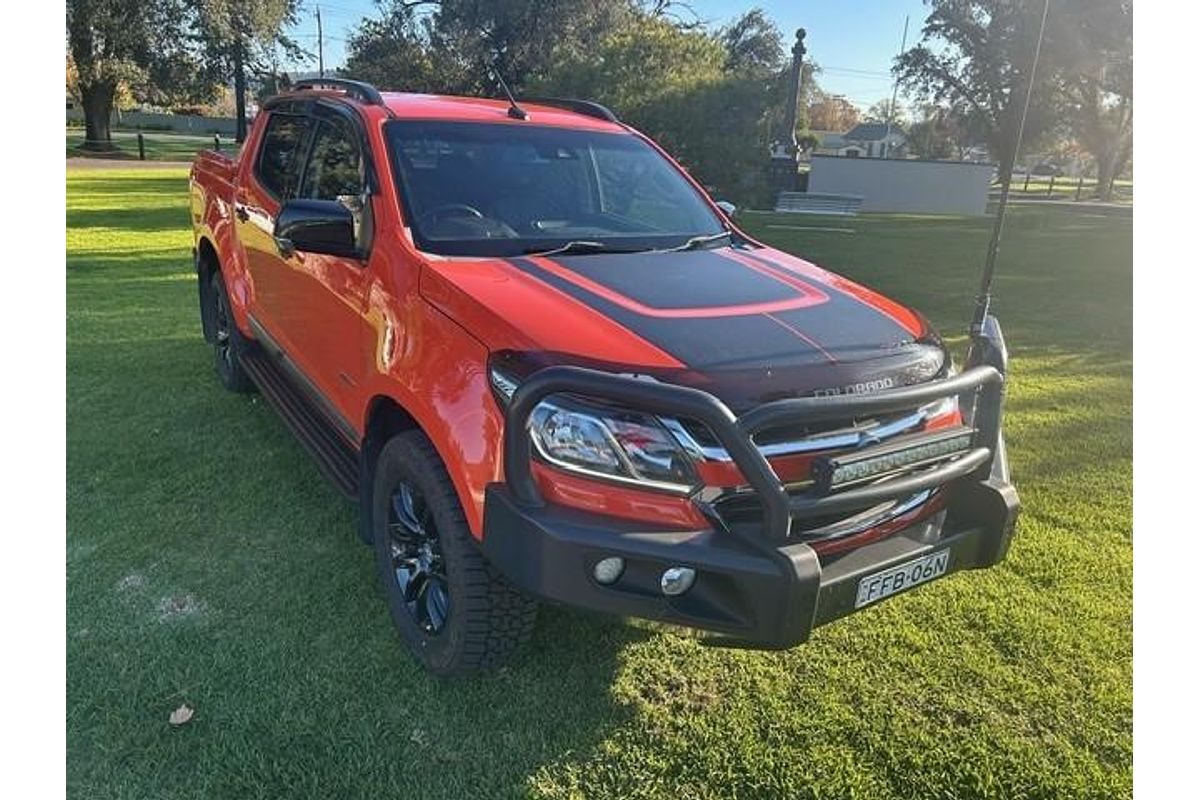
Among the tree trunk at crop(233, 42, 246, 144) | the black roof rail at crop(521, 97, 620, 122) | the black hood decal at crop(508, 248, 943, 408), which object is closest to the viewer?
the black hood decal at crop(508, 248, 943, 408)

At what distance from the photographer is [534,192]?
3.56 metres

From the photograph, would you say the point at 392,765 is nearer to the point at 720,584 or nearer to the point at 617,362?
the point at 720,584

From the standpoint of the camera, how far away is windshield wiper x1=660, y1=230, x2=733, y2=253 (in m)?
3.49

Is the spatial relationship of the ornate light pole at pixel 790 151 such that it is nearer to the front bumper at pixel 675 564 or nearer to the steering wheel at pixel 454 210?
the steering wheel at pixel 454 210

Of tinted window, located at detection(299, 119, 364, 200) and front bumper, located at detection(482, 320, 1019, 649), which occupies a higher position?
tinted window, located at detection(299, 119, 364, 200)

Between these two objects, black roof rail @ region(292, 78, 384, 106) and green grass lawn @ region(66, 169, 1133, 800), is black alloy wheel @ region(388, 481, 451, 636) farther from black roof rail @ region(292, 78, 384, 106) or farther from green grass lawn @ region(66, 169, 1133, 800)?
black roof rail @ region(292, 78, 384, 106)

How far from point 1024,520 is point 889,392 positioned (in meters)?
2.40

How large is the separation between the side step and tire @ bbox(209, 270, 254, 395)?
0.34 metres

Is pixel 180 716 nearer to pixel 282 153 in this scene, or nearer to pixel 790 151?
pixel 282 153

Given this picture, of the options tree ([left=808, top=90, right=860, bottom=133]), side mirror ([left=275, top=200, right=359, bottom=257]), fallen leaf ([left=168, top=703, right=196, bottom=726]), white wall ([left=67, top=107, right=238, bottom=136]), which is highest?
tree ([left=808, top=90, right=860, bottom=133])

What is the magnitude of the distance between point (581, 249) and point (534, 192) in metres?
0.46

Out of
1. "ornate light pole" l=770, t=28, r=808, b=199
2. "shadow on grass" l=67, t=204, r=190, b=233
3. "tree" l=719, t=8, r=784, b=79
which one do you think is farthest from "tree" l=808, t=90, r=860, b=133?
"shadow on grass" l=67, t=204, r=190, b=233

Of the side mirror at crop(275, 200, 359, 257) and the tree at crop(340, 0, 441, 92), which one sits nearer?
the side mirror at crop(275, 200, 359, 257)

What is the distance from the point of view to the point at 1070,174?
277 ft
